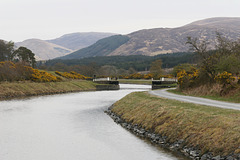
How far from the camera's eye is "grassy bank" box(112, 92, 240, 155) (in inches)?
698

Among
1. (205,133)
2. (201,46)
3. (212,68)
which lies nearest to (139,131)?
(205,133)

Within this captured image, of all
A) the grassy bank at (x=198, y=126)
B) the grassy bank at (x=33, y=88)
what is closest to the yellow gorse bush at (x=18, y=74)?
the grassy bank at (x=33, y=88)

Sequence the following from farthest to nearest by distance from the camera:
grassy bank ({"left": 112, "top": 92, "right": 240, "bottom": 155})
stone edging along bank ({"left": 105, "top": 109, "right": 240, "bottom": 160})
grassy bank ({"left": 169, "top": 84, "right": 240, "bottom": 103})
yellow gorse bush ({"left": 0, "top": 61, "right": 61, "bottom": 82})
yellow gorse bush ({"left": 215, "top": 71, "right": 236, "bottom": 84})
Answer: yellow gorse bush ({"left": 0, "top": 61, "right": 61, "bottom": 82})
yellow gorse bush ({"left": 215, "top": 71, "right": 236, "bottom": 84})
grassy bank ({"left": 169, "top": 84, "right": 240, "bottom": 103})
grassy bank ({"left": 112, "top": 92, "right": 240, "bottom": 155})
stone edging along bank ({"left": 105, "top": 109, "right": 240, "bottom": 160})

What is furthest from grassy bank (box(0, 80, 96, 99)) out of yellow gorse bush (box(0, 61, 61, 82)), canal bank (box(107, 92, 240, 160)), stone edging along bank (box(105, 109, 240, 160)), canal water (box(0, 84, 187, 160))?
canal bank (box(107, 92, 240, 160))

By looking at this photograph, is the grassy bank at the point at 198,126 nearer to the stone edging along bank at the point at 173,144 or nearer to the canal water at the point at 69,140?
the stone edging along bank at the point at 173,144

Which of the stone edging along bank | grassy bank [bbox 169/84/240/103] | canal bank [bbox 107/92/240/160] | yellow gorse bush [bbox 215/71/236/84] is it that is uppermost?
yellow gorse bush [bbox 215/71/236/84]

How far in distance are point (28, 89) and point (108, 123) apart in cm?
4851

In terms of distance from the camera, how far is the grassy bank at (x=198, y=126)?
58.2 feet

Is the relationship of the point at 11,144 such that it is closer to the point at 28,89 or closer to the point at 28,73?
the point at 28,89

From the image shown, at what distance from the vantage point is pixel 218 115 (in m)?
22.5

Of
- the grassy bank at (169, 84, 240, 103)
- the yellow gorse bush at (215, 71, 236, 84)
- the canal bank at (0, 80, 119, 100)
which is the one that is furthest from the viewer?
the canal bank at (0, 80, 119, 100)

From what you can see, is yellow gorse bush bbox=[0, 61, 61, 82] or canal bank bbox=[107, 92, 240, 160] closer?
canal bank bbox=[107, 92, 240, 160]

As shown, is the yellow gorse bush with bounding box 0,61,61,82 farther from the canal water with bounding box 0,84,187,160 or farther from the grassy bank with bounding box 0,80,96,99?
the canal water with bounding box 0,84,187,160

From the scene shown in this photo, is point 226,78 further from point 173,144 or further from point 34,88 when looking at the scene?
point 34,88
